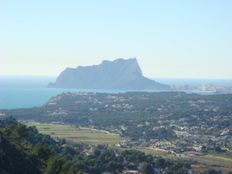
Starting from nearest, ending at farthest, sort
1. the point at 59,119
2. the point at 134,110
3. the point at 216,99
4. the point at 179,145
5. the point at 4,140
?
1. the point at 4,140
2. the point at 179,145
3. the point at 59,119
4. the point at 134,110
5. the point at 216,99

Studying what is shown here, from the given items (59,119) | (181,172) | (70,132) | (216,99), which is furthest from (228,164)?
(216,99)

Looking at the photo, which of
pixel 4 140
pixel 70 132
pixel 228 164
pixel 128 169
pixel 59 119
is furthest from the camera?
pixel 59 119

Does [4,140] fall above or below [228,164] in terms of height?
above

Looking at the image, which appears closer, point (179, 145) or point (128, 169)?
point (128, 169)

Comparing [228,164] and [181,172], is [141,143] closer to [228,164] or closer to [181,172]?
[228,164]

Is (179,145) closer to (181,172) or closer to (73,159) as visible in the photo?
(181,172)

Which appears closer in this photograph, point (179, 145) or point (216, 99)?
point (179, 145)

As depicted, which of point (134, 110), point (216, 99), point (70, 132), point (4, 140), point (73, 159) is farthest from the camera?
point (216, 99)

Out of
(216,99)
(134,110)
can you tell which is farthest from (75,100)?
(216,99)

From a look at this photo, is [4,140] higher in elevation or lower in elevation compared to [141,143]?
higher
